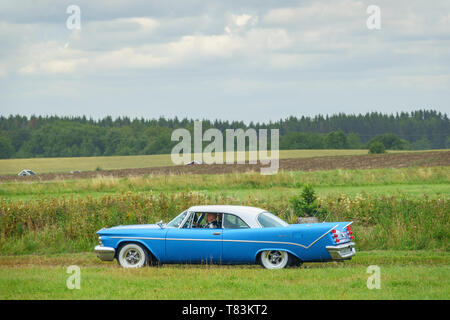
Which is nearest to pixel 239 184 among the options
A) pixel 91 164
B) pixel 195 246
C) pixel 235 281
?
pixel 195 246

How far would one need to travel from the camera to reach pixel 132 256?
1413cm

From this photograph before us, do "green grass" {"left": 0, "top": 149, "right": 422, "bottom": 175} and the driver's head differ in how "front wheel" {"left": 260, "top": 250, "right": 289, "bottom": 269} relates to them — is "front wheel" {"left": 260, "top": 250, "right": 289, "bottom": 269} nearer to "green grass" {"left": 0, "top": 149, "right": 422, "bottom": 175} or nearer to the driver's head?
the driver's head

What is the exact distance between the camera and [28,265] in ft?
49.0

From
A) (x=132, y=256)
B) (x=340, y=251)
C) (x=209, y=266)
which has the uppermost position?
(x=340, y=251)

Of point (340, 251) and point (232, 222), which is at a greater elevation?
point (232, 222)

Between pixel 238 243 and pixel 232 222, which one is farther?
pixel 232 222

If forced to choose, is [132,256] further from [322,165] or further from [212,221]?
[322,165]

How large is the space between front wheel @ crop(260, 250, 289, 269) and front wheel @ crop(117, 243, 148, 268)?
8.50 ft

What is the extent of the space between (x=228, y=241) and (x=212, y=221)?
0.63 metres

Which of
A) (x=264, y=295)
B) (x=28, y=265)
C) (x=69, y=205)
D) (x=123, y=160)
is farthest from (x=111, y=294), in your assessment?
(x=123, y=160)

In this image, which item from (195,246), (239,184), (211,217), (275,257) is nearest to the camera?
(275,257)

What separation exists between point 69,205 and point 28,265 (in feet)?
18.8
